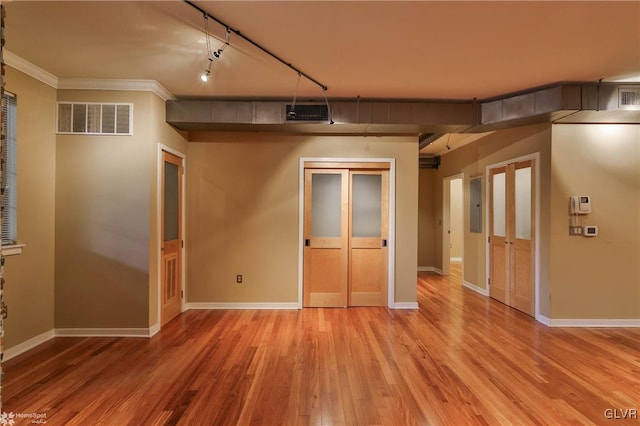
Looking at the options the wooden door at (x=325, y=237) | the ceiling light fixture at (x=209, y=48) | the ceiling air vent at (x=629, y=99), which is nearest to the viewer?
the ceiling light fixture at (x=209, y=48)

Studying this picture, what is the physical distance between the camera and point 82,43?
8.97 feet

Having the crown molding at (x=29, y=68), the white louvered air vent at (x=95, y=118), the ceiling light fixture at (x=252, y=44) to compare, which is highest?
the ceiling light fixture at (x=252, y=44)

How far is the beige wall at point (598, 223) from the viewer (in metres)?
3.86

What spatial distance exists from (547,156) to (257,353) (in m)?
4.19

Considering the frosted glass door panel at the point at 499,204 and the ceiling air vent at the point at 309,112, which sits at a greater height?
the ceiling air vent at the point at 309,112

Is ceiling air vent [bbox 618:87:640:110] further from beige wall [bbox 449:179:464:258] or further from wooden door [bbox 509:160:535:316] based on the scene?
beige wall [bbox 449:179:464:258]

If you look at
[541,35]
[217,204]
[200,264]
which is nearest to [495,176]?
[541,35]

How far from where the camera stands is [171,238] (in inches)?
161

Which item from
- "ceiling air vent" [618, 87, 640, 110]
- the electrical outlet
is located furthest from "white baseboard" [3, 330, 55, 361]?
"ceiling air vent" [618, 87, 640, 110]

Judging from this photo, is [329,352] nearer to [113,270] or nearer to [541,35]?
[113,270]

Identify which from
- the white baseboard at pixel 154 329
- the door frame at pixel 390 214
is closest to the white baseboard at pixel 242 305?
the door frame at pixel 390 214

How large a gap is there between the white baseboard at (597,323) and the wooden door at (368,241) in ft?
7.06

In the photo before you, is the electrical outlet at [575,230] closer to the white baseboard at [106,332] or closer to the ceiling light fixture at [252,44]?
the ceiling light fixture at [252,44]

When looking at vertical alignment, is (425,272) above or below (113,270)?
below
